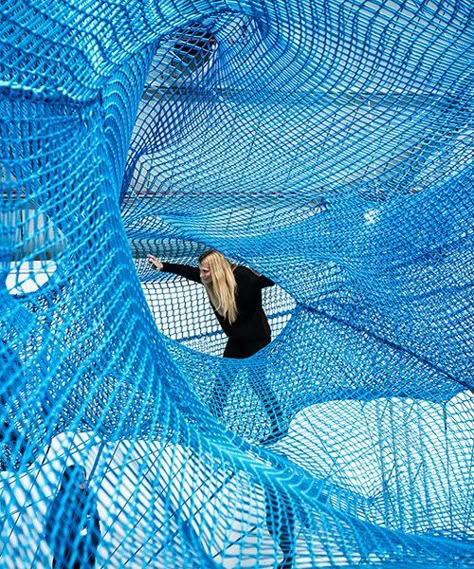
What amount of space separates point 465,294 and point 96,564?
120cm

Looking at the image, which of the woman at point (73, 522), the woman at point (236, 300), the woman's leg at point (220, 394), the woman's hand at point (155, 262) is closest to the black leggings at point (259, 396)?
the woman's leg at point (220, 394)

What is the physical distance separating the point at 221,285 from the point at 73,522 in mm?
1421

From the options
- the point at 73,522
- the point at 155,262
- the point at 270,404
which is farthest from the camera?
the point at 155,262

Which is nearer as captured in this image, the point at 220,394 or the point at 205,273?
the point at 220,394

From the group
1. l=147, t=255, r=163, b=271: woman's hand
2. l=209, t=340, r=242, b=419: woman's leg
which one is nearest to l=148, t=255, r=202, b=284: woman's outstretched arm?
l=147, t=255, r=163, b=271: woman's hand

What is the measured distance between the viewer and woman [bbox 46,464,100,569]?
0.97 metres

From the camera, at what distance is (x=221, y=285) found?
7.97 feet

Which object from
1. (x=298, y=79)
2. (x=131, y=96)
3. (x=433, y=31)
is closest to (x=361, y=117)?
(x=298, y=79)

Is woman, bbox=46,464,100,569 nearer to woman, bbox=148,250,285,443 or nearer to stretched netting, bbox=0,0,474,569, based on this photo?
stretched netting, bbox=0,0,474,569

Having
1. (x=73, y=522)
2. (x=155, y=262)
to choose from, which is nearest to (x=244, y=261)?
(x=155, y=262)

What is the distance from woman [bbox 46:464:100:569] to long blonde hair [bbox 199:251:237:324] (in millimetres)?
1316

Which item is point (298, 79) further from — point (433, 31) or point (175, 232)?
point (175, 232)

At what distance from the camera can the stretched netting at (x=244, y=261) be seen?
42.8 inches

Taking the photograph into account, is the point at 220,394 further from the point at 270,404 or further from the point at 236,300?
the point at 236,300
